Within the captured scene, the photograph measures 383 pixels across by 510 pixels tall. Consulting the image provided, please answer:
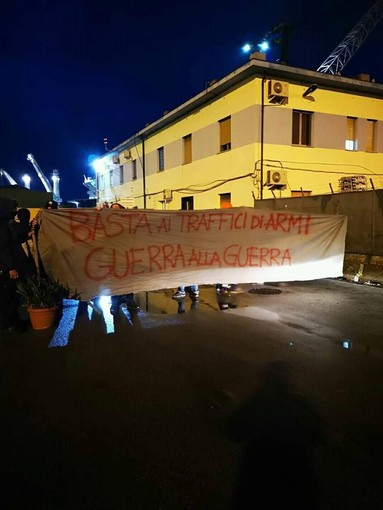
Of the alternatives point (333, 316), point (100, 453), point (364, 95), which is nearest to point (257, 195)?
point (364, 95)

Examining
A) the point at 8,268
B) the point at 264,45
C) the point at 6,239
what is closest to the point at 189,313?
the point at 8,268

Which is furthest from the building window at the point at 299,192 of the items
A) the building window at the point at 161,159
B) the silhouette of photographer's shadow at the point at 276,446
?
the silhouette of photographer's shadow at the point at 276,446

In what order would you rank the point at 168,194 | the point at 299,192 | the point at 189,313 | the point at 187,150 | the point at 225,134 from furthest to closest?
1. the point at 168,194
2. the point at 187,150
3. the point at 225,134
4. the point at 299,192
5. the point at 189,313

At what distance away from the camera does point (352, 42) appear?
29625 mm

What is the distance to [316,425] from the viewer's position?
2914mm

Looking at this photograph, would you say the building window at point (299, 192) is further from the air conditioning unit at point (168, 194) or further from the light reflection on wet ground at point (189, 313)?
the light reflection on wet ground at point (189, 313)

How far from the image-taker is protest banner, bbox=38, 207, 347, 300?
5910mm

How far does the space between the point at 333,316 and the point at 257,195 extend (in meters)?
9.29

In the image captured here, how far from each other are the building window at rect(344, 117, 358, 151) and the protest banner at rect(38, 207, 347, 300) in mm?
10310

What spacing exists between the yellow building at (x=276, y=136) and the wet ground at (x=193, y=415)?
Answer: 10.5 m

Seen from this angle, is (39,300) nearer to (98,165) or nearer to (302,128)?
(302,128)

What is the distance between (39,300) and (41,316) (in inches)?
9.8

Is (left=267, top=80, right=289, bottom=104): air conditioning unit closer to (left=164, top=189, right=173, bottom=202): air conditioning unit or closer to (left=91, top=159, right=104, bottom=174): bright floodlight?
(left=164, top=189, right=173, bottom=202): air conditioning unit

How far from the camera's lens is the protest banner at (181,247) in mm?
5910
